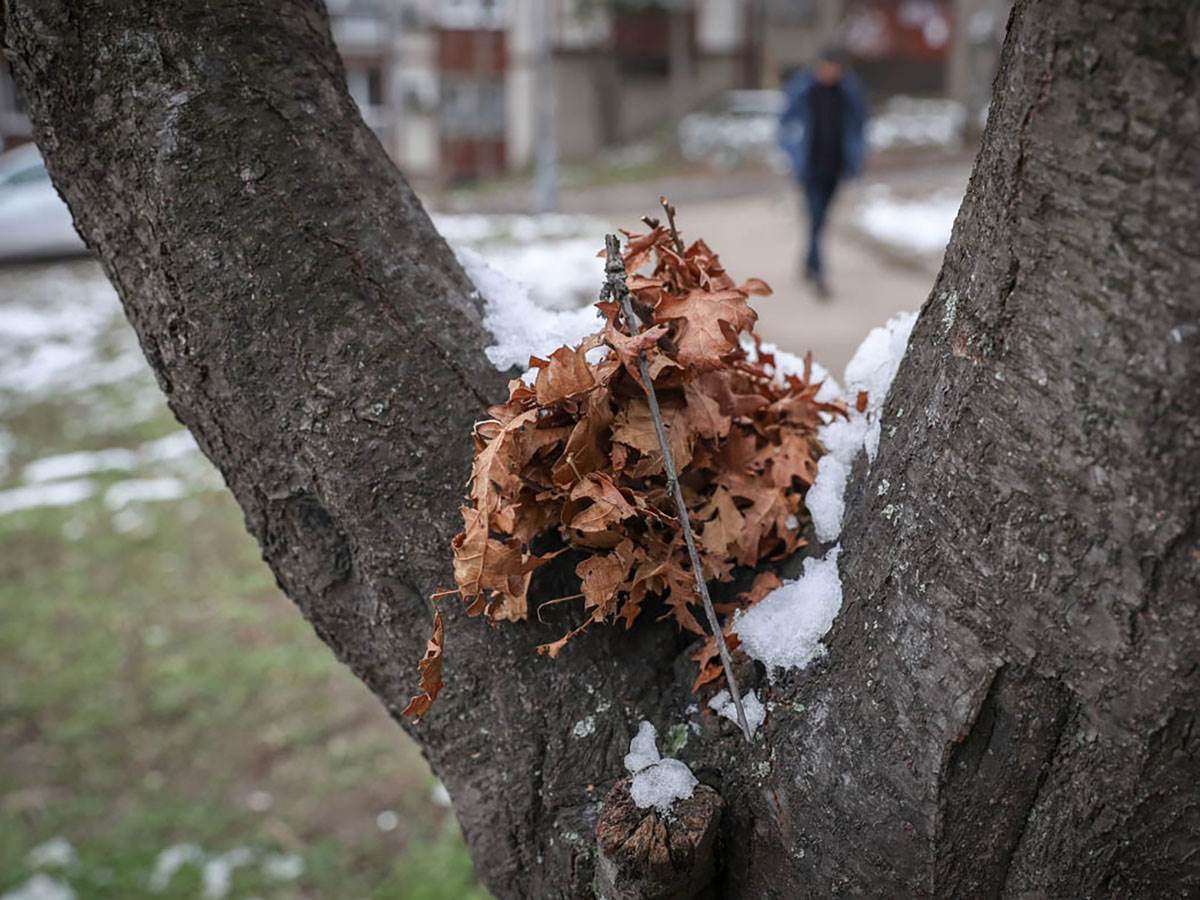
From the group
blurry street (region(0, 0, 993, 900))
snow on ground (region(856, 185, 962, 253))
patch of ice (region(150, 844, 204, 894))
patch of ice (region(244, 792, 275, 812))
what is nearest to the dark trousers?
blurry street (region(0, 0, 993, 900))

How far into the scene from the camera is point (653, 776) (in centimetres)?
114

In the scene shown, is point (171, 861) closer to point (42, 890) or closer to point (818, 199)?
point (42, 890)

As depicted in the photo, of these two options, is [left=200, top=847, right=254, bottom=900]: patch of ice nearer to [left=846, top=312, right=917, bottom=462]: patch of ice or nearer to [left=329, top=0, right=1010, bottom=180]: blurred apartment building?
[left=846, top=312, right=917, bottom=462]: patch of ice

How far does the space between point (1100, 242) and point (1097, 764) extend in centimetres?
46

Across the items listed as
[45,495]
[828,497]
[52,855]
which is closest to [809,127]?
[45,495]

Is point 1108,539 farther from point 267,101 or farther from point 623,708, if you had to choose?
point 267,101

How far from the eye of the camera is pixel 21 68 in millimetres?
1199

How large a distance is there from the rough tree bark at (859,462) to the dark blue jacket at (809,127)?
717cm

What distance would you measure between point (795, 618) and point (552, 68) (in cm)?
2116

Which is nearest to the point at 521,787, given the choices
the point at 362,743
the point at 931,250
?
the point at 362,743

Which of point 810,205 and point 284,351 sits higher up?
point 284,351

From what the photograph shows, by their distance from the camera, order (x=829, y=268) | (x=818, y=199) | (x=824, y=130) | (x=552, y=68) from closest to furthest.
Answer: (x=824, y=130)
(x=818, y=199)
(x=829, y=268)
(x=552, y=68)

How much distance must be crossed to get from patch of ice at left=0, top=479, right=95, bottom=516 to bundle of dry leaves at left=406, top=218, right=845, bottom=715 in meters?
5.81

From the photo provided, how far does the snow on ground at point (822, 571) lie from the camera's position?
114cm
